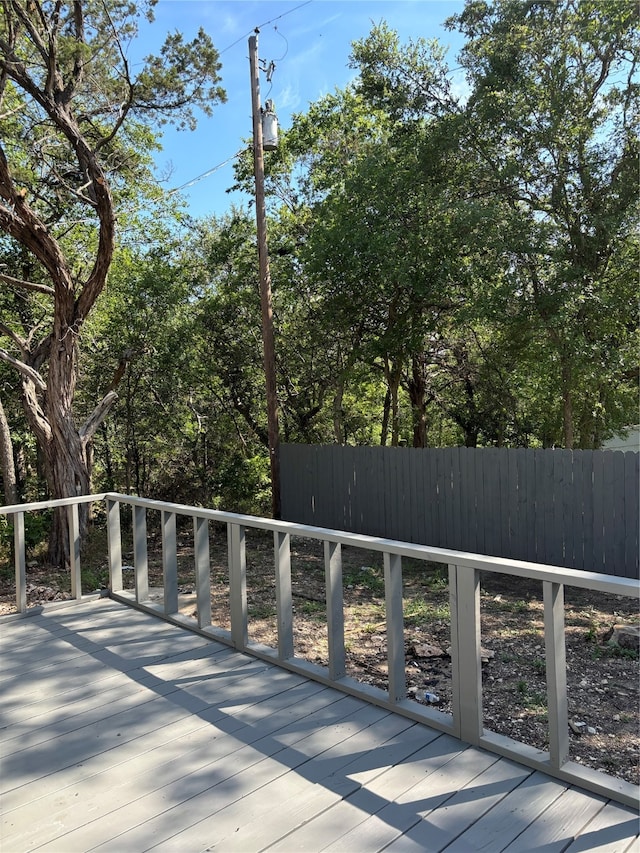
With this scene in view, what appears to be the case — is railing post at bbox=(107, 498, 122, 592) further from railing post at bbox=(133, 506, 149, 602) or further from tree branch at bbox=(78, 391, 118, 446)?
tree branch at bbox=(78, 391, 118, 446)

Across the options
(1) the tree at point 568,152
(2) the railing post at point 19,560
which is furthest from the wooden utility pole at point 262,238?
(2) the railing post at point 19,560

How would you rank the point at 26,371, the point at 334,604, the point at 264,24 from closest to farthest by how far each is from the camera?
the point at 334,604 → the point at 26,371 → the point at 264,24

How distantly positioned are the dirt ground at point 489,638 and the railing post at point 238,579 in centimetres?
81

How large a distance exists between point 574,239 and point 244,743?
704 centimetres

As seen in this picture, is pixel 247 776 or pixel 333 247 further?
pixel 333 247

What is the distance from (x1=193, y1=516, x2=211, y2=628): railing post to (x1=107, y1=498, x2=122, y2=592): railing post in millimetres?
954

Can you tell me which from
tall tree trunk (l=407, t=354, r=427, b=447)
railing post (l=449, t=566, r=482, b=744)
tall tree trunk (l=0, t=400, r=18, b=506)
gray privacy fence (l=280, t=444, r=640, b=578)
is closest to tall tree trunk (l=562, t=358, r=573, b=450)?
gray privacy fence (l=280, t=444, r=640, b=578)

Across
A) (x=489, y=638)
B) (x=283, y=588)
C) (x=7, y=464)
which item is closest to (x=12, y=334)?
(x=7, y=464)

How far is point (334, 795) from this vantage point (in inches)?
69.0

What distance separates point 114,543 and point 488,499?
4.16 m

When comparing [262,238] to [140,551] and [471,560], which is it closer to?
[140,551]

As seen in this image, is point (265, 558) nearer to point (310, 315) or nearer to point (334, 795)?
point (310, 315)

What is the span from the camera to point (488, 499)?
6465 millimetres

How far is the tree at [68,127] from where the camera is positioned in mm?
5574
